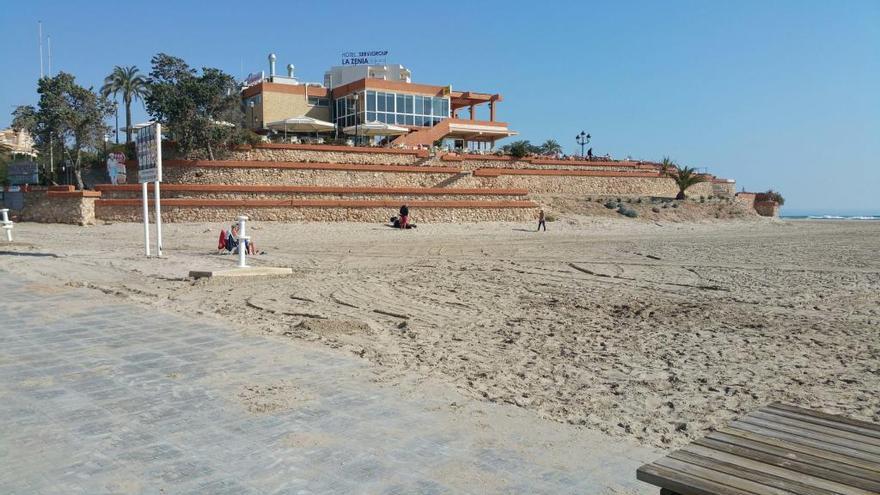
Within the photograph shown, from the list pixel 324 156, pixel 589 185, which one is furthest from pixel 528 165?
pixel 324 156

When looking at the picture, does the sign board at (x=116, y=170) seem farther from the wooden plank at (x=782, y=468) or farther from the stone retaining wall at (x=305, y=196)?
the wooden plank at (x=782, y=468)

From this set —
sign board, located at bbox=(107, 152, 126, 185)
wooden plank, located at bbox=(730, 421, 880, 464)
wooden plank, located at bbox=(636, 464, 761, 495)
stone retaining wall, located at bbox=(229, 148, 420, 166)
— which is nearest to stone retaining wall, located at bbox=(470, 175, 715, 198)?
stone retaining wall, located at bbox=(229, 148, 420, 166)

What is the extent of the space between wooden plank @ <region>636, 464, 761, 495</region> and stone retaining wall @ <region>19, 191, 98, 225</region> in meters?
26.9

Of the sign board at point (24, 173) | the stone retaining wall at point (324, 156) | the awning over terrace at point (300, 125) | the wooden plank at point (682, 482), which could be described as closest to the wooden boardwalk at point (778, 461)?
the wooden plank at point (682, 482)

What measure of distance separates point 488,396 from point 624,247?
16909mm

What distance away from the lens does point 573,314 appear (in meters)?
9.46

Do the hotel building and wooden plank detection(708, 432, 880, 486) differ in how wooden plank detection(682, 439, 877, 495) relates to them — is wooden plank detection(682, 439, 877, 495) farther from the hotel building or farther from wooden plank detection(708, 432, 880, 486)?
the hotel building

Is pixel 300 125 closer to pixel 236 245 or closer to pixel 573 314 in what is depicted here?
pixel 236 245

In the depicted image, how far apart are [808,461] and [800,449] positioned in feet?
0.40

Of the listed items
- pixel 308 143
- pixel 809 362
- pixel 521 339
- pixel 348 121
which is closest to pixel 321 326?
pixel 521 339

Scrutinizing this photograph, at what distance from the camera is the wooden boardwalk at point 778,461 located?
8.23 ft

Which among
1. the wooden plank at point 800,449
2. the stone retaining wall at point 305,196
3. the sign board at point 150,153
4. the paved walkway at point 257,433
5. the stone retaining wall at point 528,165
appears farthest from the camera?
the stone retaining wall at point 528,165

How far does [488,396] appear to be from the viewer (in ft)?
17.9

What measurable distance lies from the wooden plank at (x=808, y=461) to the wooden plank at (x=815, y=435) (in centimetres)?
21
